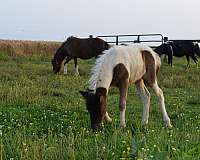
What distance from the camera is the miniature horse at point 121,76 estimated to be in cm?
829

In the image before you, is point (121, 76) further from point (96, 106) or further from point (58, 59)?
point (58, 59)

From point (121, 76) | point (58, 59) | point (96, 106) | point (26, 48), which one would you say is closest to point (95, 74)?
point (121, 76)

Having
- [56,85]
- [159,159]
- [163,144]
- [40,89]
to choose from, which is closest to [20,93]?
[40,89]

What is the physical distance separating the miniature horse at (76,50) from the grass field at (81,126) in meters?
1.45

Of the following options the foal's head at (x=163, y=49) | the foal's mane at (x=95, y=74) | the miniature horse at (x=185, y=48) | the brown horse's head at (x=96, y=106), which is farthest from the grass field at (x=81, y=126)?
the miniature horse at (x=185, y=48)

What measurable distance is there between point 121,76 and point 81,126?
4.38ft

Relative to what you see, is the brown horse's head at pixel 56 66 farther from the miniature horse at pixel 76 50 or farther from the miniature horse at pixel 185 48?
the miniature horse at pixel 185 48

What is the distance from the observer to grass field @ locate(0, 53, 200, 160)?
535cm

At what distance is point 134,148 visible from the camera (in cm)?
505

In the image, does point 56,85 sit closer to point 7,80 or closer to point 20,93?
point 7,80

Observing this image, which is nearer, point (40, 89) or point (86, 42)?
point (40, 89)

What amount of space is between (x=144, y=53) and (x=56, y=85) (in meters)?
6.24

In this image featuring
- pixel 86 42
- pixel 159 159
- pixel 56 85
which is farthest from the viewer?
pixel 86 42

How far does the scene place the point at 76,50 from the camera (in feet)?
69.9
